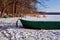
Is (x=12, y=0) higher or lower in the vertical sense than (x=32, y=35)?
higher

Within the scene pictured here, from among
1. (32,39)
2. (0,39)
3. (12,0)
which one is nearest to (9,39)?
(0,39)

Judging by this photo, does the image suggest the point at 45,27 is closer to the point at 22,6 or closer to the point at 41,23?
the point at 41,23

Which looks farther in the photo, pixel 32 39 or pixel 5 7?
pixel 5 7

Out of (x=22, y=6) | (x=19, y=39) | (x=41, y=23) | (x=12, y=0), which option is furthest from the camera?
(x=22, y=6)

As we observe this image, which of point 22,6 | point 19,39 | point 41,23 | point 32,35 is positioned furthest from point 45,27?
point 22,6

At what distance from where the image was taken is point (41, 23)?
17.2 feet

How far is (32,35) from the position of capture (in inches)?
169

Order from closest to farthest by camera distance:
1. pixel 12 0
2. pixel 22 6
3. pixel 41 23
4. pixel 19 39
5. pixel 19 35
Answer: pixel 19 39 < pixel 19 35 < pixel 41 23 < pixel 12 0 < pixel 22 6

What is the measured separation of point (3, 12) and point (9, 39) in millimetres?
8928

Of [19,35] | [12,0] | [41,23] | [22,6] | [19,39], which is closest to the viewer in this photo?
[19,39]

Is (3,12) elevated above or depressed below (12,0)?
below

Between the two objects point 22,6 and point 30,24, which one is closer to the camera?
point 30,24

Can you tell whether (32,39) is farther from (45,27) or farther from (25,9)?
(25,9)

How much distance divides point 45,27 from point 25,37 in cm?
137
